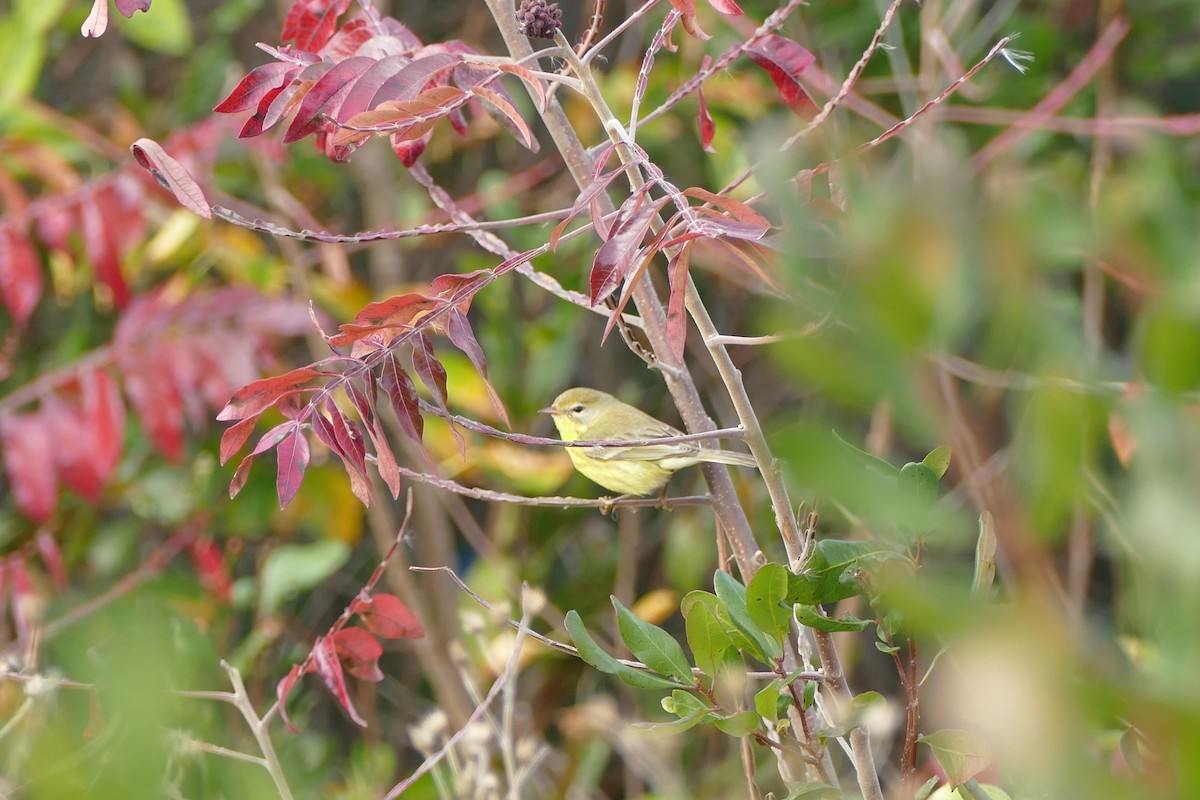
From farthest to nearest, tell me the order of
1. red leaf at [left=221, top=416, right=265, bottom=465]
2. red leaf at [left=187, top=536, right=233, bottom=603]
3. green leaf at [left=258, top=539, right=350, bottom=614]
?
1. red leaf at [left=187, top=536, right=233, bottom=603]
2. green leaf at [left=258, top=539, right=350, bottom=614]
3. red leaf at [left=221, top=416, right=265, bottom=465]

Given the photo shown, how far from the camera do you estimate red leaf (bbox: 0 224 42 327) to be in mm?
2650

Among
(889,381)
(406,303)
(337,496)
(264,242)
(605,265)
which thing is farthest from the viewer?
(264,242)

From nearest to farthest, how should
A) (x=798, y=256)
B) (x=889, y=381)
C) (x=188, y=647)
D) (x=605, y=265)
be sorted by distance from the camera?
(x=889, y=381) < (x=798, y=256) < (x=605, y=265) < (x=188, y=647)

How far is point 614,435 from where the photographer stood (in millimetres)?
3121

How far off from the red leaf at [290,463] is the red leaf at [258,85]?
0.35 metres

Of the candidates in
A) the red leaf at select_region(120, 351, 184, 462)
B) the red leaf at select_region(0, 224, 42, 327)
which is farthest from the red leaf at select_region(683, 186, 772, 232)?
the red leaf at select_region(0, 224, 42, 327)

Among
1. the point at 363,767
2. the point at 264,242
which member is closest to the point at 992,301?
the point at 363,767

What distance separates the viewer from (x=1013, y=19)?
3.56m

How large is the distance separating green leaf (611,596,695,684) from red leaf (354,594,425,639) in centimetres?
49

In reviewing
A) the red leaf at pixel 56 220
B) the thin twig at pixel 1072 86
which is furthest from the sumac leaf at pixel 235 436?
the thin twig at pixel 1072 86

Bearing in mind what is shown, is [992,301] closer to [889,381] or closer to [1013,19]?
[889,381]

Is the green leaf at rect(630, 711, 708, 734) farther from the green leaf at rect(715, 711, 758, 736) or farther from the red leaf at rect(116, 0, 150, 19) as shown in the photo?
the red leaf at rect(116, 0, 150, 19)

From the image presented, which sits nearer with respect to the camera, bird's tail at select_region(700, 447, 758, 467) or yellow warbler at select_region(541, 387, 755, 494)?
bird's tail at select_region(700, 447, 758, 467)

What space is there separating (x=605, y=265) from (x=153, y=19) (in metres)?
2.80
